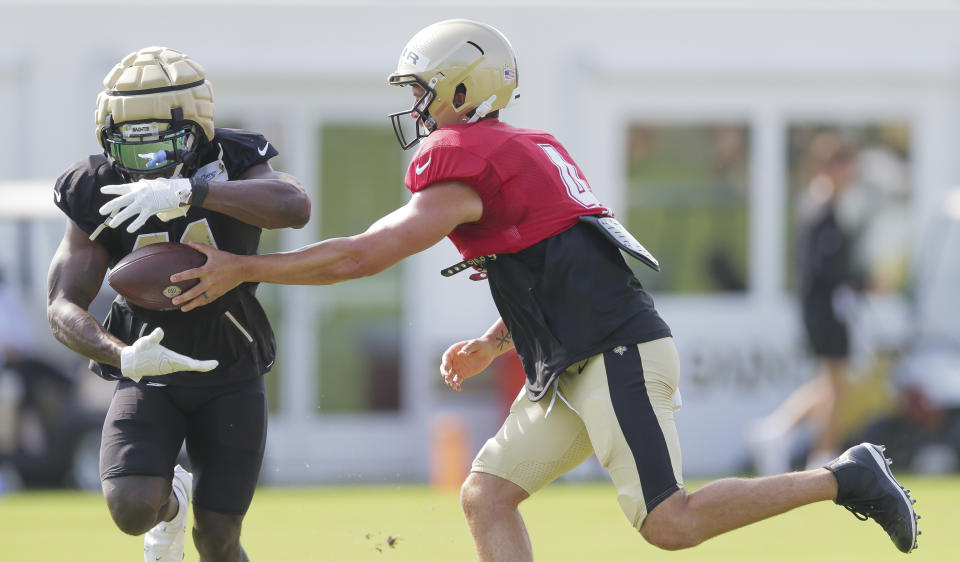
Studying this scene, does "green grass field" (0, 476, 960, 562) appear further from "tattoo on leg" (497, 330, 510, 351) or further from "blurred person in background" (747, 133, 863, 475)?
"tattoo on leg" (497, 330, 510, 351)

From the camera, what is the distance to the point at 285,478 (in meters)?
10.7

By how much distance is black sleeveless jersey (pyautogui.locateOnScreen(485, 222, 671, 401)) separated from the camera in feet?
15.0

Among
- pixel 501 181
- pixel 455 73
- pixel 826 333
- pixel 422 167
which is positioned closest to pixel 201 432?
pixel 422 167

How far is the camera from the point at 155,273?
4.44 m

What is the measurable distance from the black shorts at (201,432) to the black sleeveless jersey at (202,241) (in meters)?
0.06

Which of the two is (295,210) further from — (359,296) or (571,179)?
(359,296)

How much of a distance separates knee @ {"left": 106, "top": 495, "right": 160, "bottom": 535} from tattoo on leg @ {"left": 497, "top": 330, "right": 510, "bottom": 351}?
1300 mm

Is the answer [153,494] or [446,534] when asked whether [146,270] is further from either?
[446,534]

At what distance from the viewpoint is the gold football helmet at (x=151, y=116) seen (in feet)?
15.1

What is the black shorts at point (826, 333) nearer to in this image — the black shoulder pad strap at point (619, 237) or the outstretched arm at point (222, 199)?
the black shoulder pad strap at point (619, 237)

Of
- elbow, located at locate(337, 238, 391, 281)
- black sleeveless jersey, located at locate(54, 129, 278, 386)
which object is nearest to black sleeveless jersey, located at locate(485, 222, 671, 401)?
elbow, located at locate(337, 238, 391, 281)

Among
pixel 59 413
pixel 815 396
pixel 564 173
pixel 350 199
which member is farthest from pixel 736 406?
pixel 564 173

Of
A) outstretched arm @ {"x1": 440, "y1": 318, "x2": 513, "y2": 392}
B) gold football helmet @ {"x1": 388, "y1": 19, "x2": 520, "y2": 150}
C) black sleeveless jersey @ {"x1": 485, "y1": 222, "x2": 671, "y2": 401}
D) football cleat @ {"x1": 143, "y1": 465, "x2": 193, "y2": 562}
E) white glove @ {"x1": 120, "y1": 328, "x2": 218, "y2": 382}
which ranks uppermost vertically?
gold football helmet @ {"x1": 388, "y1": 19, "x2": 520, "y2": 150}

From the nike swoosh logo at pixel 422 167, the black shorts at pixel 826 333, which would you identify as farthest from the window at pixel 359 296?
the nike swoosh logo at pixel 422 167
